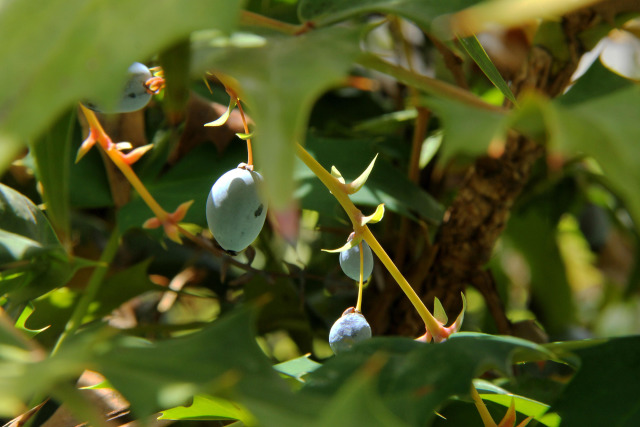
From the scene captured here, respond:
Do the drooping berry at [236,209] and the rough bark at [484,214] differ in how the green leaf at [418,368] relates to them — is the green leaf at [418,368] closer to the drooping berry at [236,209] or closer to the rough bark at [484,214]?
the drooping berry at [236,209]

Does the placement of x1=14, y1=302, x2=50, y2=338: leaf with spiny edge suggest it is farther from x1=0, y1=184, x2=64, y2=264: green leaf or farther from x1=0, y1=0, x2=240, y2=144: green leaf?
x1=0, y1=0, x2=240, y2=144: green leaf

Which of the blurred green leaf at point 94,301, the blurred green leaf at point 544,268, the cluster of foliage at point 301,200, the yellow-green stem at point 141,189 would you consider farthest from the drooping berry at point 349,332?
the blurred green leaf at point 544,268

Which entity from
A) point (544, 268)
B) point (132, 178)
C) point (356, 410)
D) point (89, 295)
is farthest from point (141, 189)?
point (544, 268)

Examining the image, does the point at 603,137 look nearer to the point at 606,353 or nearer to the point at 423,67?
the point at 606,353

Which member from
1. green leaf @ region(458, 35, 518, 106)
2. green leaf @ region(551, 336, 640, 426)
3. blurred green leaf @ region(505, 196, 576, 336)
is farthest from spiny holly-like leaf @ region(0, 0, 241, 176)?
blurred green leaf @ region(505, 196, 576, 336)

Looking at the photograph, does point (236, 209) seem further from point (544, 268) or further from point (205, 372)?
point (544, 268)

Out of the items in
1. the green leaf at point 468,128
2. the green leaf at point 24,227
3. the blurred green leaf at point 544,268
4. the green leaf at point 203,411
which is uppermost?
the green leaf at point 468,128

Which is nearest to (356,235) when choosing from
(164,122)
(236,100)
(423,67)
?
(236,100)

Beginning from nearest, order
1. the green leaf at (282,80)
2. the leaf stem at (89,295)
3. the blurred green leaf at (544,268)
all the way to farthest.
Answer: the green leaf at (282,80)
the leaf stem at (89,295)
the blurred green leaf at (544,268)
